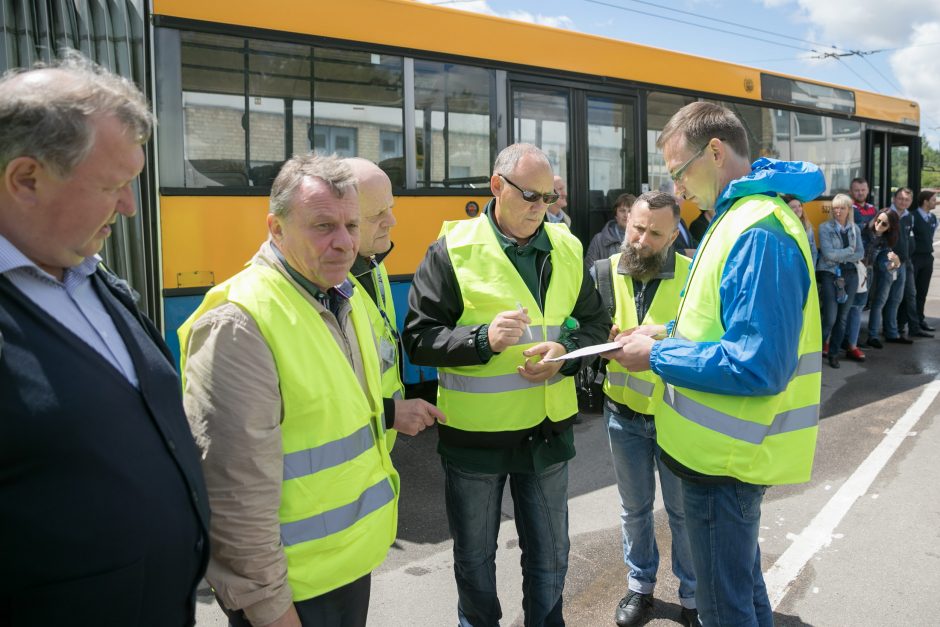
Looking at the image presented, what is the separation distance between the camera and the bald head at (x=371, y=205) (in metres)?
2.69

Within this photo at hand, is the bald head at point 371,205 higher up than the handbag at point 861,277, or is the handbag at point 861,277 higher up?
the bald head at point 371,205

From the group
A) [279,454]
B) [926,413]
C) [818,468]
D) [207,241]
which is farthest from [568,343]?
[926,413]

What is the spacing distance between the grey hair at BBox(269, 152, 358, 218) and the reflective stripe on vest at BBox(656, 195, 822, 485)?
1.12 meters

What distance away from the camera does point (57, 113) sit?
128 cm

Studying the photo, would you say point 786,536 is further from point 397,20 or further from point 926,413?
point 397,20

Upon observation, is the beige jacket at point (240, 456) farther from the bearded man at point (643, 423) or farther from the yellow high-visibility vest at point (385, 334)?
the bearded man at point (643, 423)

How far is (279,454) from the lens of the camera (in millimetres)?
1678

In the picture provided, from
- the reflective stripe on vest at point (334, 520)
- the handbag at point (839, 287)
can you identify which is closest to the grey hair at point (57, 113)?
the reflective stripe on vest at point (334, 520)

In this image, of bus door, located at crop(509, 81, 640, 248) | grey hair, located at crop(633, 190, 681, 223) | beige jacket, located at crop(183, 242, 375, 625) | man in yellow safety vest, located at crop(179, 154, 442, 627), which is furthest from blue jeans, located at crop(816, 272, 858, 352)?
beige jacket, located at crop(183, 242, 375, 625)

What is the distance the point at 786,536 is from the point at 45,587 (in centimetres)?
376

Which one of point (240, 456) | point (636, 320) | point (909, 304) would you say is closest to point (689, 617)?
point (636, 320)

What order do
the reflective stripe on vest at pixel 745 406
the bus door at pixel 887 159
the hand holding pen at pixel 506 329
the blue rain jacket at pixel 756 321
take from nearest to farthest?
the blue rain jacket at pixel 756 321 < the reflective stripe on vest at pixel 745 406 < the hand holding pen at pixel 506 329 < the bus door at pixel 887 159

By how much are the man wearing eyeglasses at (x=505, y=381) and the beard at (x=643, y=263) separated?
56cm

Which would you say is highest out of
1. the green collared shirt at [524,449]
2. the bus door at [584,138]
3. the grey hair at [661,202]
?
the bus door at [584,138]
